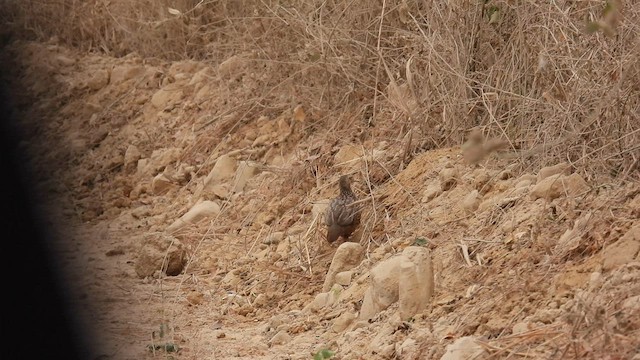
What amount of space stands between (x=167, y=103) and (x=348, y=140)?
213 centimetres

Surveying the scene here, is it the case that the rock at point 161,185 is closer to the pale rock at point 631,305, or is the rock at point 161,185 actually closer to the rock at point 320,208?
the rock at point 320,208

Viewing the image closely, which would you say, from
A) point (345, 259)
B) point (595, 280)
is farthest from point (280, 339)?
point (595, 280)

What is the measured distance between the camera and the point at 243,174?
6207 mm

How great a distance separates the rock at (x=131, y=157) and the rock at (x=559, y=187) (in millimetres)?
3565

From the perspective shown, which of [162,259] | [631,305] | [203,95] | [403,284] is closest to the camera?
[631,305]

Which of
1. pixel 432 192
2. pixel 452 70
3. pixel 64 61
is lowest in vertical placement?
pixel 64 61

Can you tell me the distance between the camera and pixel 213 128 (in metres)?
6.88

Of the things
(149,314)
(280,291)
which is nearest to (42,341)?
(149,314)

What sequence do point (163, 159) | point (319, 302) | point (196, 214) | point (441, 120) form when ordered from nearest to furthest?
point (319, 302) → point (441, 120) → point (196, 214) → point (163, 159)

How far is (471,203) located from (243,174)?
1.97 m

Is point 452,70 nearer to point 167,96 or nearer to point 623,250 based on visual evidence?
point 623,250

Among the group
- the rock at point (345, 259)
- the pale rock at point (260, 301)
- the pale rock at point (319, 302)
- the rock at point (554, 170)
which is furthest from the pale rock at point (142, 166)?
the rock at point (554, 170)

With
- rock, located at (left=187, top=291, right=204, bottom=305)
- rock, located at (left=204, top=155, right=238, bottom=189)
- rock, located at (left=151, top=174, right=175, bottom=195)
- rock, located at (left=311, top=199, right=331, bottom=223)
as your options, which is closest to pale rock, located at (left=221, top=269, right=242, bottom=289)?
rock, located at (left=187, top=291, right=204, bottom=305)

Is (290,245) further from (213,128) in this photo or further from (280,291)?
→ (213,128)
